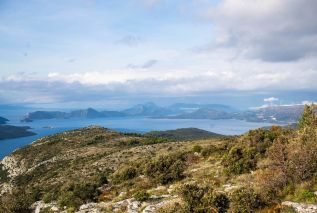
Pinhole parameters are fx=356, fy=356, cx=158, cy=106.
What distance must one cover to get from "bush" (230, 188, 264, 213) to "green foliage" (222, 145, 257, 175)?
856 centimetres

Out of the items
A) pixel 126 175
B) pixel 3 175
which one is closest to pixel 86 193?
pixel 126 175

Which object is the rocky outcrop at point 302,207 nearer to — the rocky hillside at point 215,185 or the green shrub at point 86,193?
the rocky hillside at point 215,185

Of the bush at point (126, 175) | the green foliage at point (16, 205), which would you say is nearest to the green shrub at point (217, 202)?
the green foliage at point (16, 205)

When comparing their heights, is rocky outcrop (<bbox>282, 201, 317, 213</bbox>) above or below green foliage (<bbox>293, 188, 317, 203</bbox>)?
below

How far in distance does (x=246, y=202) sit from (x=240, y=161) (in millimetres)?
10002

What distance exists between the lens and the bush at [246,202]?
15992 mm

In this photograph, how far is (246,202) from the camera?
16156 millimetres

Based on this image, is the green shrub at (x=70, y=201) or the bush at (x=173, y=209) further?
the green shrub at (x=70, y=201)

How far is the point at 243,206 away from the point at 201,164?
16897 mm

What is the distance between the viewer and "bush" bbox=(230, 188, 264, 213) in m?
16.0

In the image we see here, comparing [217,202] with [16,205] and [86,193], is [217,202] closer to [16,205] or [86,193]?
[86,193]

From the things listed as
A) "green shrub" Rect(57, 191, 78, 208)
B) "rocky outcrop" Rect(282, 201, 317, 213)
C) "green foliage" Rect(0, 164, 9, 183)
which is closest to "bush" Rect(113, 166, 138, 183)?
"green shrub" Rect(57, 191, 78, 208)

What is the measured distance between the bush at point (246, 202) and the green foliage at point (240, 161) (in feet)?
28.1

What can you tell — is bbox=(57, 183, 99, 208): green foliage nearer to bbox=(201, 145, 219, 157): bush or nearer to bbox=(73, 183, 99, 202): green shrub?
bbox=(73, 183, 99, 202): green shrub
